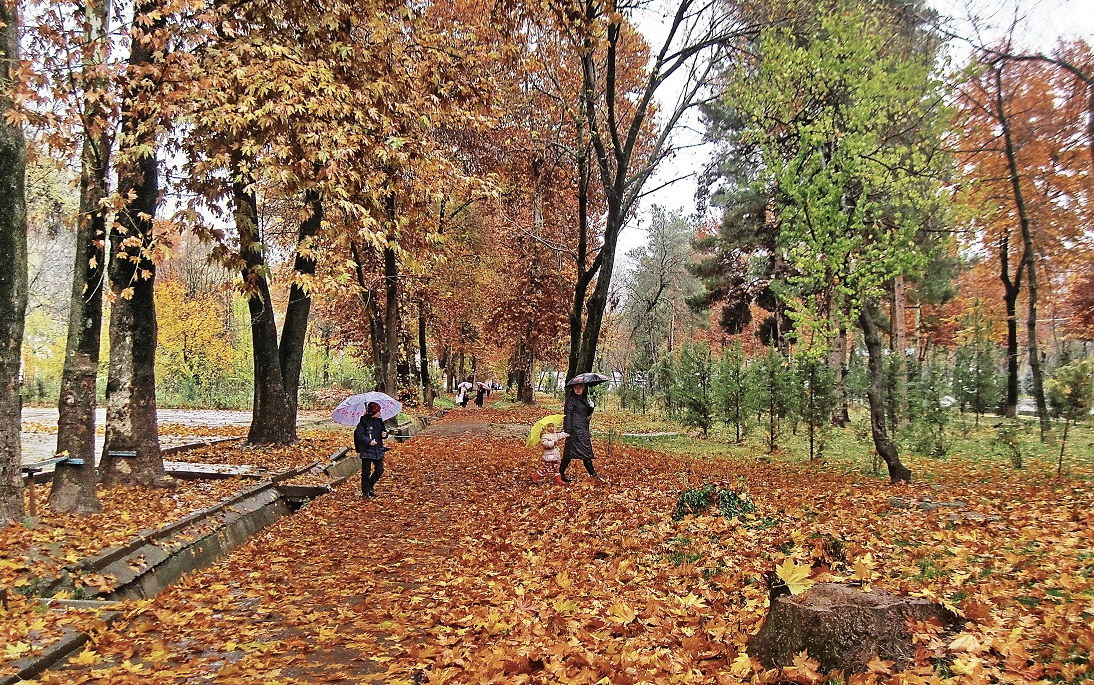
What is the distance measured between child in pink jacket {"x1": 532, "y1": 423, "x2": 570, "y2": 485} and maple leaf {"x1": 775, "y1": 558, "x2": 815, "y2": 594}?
7.40 m

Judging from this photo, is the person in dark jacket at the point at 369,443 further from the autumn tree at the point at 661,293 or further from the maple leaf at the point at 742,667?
the autumn tree at the point at 661,293

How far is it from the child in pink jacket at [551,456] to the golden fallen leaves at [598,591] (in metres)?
1.48

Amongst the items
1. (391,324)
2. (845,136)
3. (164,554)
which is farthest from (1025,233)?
(164,554)

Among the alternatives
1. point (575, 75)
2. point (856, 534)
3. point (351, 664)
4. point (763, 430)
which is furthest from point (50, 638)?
point (763, 430)

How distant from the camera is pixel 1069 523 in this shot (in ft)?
22.2

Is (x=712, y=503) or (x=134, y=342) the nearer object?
(x=712, y=503)

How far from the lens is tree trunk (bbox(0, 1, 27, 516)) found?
6062mm

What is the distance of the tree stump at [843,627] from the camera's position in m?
3.28

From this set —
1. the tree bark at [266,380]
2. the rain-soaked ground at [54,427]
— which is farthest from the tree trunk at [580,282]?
the rain-soaked ground at [54,427]

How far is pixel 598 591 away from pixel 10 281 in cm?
630

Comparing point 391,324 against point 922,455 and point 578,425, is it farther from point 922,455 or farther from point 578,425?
point 922,455

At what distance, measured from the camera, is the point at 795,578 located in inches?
140

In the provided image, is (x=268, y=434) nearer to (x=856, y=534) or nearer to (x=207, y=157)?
(x=207, y=157)

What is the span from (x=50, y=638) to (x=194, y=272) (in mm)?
37370
